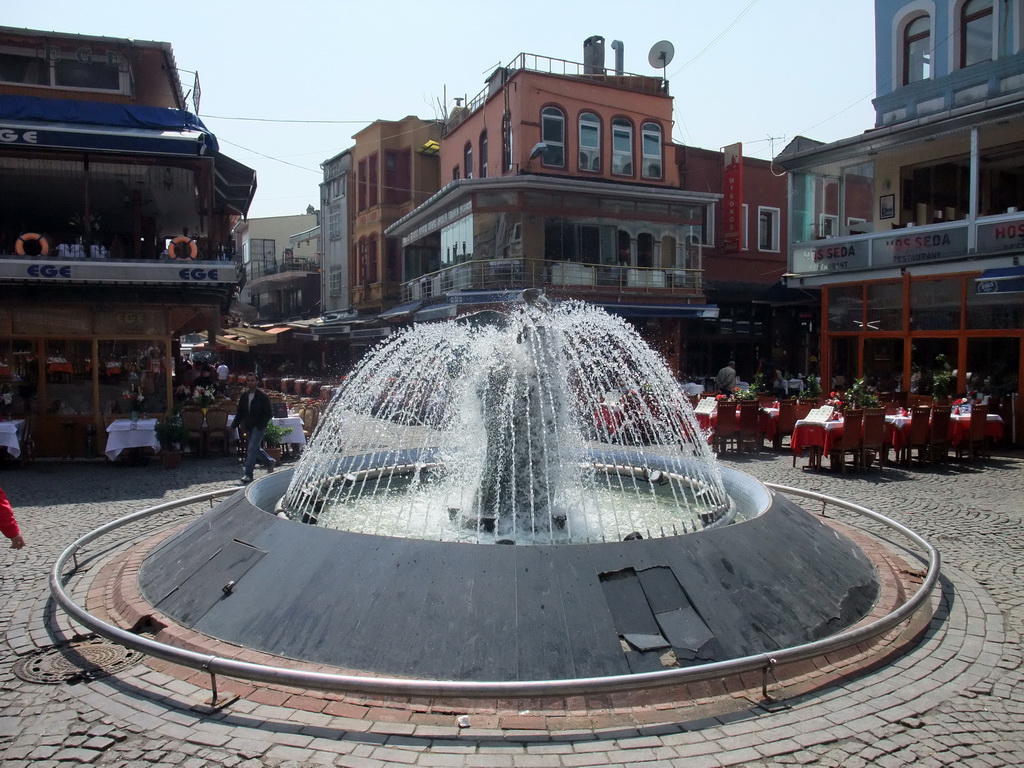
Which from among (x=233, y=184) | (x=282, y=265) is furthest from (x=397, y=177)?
(x=282, y=265)

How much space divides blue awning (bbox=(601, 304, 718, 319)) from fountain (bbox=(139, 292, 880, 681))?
17911 millimetres

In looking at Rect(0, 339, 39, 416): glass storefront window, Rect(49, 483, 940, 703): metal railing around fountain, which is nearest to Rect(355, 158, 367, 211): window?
Rect(0, 339, 39, 416): glass storefront window

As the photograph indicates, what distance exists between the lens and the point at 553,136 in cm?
2741

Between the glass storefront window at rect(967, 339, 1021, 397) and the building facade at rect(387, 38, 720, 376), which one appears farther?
the building facade at rect(387, 38, 720, 376)

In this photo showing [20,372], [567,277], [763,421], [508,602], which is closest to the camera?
[508,602]

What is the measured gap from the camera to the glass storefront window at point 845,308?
67.8 feet

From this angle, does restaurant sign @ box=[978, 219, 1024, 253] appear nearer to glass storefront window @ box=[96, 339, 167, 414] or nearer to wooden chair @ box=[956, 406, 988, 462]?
wooden chair @ box=[956, 406, 988, 462]

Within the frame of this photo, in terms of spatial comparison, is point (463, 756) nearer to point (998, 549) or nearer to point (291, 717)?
point (291, 717)

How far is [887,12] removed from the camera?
70.0ft

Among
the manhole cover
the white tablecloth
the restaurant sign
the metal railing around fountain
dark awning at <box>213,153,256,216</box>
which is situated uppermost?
dark awning at <box>213,153,256,216</box>

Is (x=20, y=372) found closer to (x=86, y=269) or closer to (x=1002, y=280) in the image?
(x=86, y=269)

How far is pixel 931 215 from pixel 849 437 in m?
11.8

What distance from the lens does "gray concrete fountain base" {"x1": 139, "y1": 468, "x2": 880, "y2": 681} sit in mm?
4762

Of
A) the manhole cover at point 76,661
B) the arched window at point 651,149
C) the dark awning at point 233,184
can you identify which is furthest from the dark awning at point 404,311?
the manhole cover at point 76,661
